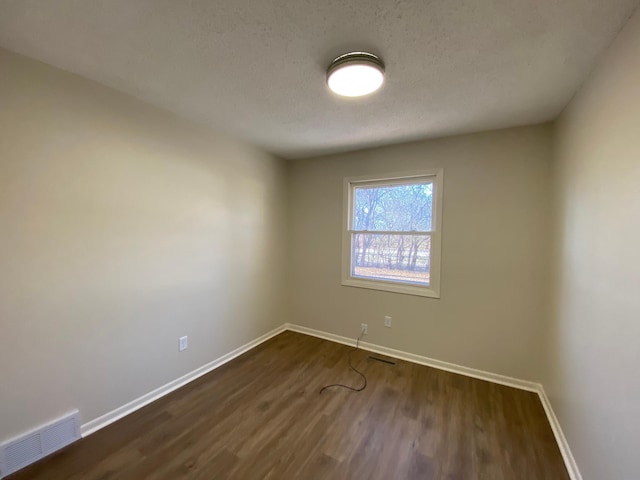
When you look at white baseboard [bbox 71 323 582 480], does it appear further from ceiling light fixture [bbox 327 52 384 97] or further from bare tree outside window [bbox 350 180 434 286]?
ceiling light fixture [bbox 327 52 384 97]

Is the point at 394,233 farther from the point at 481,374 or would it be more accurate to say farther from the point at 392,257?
the point at 481,374

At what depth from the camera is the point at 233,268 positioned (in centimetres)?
296

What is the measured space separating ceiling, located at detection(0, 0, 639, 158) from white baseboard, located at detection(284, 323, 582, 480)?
2.34 m

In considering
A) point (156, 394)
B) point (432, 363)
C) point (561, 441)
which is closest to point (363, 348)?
point (432, 363)

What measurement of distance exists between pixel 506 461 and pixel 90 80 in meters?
3.70

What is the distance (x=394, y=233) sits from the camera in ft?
10.1

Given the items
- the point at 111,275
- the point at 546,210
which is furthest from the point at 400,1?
the point at 111,275

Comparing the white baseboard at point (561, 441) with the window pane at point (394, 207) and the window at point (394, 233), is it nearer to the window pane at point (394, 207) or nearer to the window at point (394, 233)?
the window at point (394, 233)

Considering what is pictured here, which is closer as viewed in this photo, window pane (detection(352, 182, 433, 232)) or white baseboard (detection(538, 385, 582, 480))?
white baseboard (detection(538, 385, 582, 480))

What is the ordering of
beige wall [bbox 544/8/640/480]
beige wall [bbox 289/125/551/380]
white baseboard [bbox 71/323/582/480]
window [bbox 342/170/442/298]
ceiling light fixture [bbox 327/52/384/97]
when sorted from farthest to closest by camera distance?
window [bbox 342/170/442/298], beige wall [bbox 289/125/551/380], white baseboard [bbox 71/323/582/480], ceiling light fixture [bbox 327/52/384/97], beige wall [bbox 544/8/640/480]

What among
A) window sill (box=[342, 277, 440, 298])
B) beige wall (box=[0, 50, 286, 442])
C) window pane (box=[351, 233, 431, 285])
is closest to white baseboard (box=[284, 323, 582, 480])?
window sill (box=[342, 277, 440, 298])

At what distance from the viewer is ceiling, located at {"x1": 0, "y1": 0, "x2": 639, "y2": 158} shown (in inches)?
45.9

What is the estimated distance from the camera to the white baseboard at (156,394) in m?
→ 1.89

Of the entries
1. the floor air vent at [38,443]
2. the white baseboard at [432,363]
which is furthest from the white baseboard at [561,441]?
the floor air vent at [38,443]
